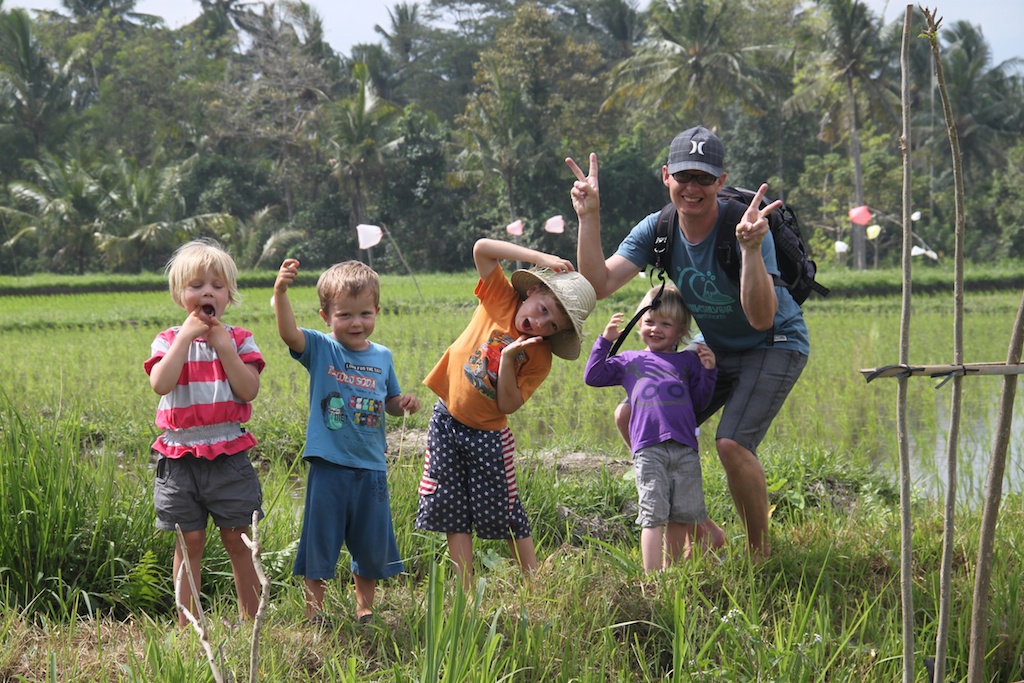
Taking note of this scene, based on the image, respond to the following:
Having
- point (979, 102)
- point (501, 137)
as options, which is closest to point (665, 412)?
point (501, 137)

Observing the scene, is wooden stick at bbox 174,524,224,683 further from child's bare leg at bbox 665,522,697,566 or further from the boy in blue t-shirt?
child's bare leg at bbox 665,522,697,566

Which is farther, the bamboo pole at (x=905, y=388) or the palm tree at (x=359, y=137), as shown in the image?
the palm tree at (x=359, y=137)

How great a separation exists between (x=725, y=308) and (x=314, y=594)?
146 cm

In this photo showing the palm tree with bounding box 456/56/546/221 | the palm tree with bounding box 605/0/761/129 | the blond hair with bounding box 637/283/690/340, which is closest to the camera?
the blond hair with bounding box 637/283/690/340

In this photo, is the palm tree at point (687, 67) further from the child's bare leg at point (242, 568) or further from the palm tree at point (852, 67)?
the child's bare leg at point (242, 568)

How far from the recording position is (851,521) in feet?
11.0

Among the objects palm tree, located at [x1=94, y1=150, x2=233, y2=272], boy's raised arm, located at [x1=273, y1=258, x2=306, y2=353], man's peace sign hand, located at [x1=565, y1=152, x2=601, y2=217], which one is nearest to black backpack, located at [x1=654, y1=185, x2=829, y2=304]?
man's peace sign hand, located at [x1=565, y1=152, x2=601, y2=217]

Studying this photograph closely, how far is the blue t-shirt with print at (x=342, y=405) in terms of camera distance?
110 inches

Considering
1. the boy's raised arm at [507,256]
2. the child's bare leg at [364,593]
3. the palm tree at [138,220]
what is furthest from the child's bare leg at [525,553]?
the palm tree at [138,220]

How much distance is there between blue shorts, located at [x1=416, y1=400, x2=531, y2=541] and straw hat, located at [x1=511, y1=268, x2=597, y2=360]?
1.11 ft

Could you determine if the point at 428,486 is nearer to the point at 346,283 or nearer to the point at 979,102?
the point at 346,283

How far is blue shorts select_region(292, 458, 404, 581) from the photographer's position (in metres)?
2.76

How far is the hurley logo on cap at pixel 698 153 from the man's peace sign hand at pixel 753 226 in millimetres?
212

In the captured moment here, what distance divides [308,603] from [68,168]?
90.7ft
